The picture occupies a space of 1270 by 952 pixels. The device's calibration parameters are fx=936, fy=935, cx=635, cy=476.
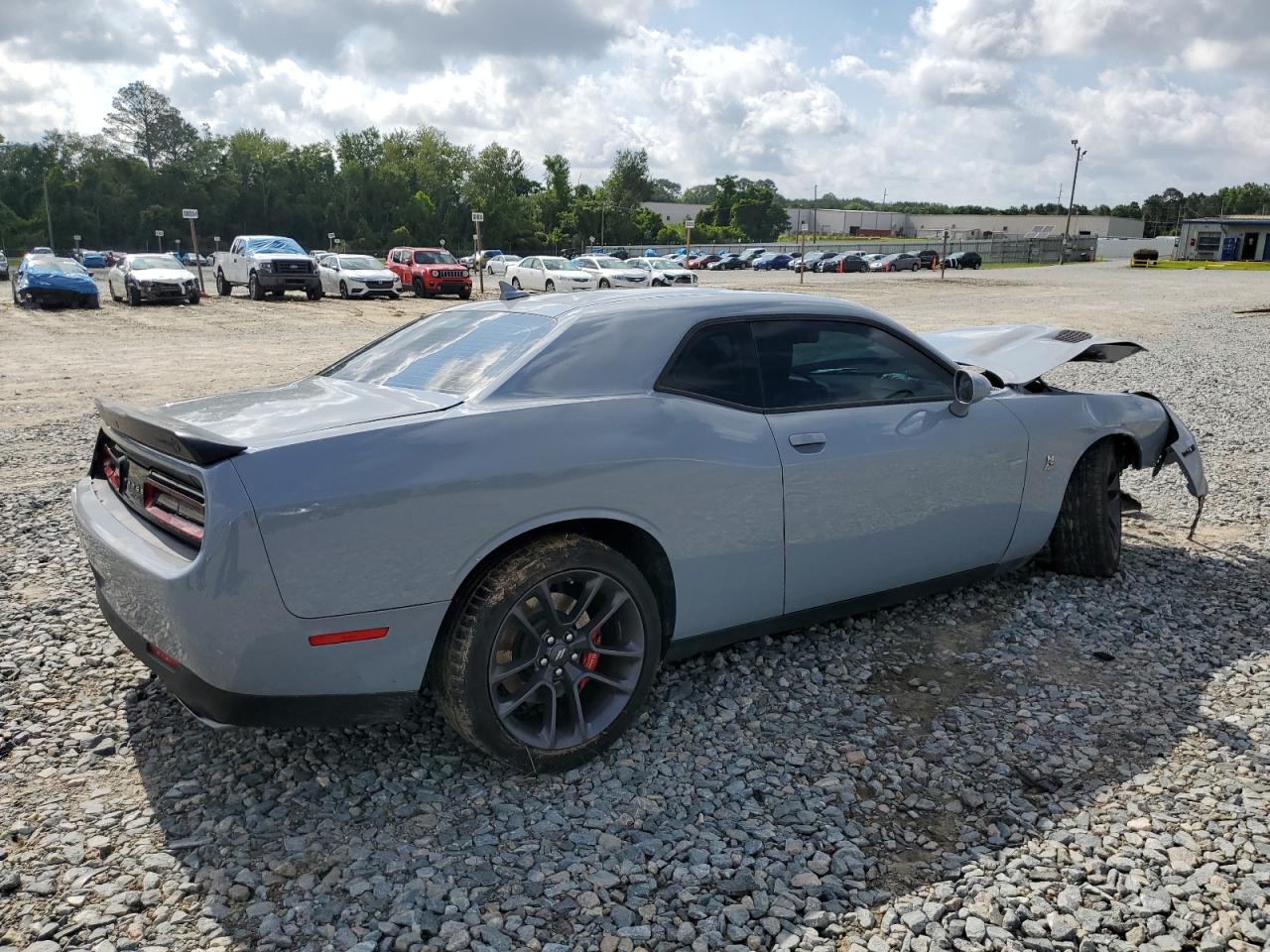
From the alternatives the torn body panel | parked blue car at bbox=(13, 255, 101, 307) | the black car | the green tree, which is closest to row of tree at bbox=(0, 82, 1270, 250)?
the green tree

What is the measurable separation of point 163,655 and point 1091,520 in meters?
4.23

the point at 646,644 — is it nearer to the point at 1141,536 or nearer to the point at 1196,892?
the point at 1196,892

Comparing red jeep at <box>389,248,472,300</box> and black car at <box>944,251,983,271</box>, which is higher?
black car at <box>944,251,983,271</box>

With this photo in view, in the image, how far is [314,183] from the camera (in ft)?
331

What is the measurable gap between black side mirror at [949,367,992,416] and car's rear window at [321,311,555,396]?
70.5 inches

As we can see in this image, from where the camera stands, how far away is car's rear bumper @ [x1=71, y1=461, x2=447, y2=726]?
2.54 metres

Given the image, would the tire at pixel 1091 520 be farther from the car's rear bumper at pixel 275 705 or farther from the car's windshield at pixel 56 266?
the car's windshield at pixel 56 266

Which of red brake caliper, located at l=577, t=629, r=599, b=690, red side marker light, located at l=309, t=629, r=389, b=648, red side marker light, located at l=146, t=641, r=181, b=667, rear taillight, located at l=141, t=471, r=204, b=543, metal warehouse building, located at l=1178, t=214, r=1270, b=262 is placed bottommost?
red brake caliper, located at l=577, t=629, r=599, b=690

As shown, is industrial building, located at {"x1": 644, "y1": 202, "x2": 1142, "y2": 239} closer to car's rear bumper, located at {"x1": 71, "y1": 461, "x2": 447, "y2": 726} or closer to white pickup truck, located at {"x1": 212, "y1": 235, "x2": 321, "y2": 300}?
white pickup truck, located at {"x1": 212, "y1": 235, "x2": 321, "y2": 300}

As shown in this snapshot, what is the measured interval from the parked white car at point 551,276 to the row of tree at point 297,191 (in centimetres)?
6279

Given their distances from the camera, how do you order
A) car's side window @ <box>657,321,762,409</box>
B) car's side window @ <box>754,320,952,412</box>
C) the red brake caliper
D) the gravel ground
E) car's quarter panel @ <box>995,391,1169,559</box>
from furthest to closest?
car's quarter panel @ <box>995,391,1169,559</box> < car's side window @ <box>754,320,952,412</box> < car's side window @ <box>657,321,762,409</box> < the red brake caliper < the gravel ground

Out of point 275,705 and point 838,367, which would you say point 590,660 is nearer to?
point 275,705

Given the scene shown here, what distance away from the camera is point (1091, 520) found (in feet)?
15.6

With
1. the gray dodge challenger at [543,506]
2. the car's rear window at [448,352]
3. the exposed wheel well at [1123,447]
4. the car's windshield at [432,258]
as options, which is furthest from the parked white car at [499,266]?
the gray dodge challenger at [543,506]
